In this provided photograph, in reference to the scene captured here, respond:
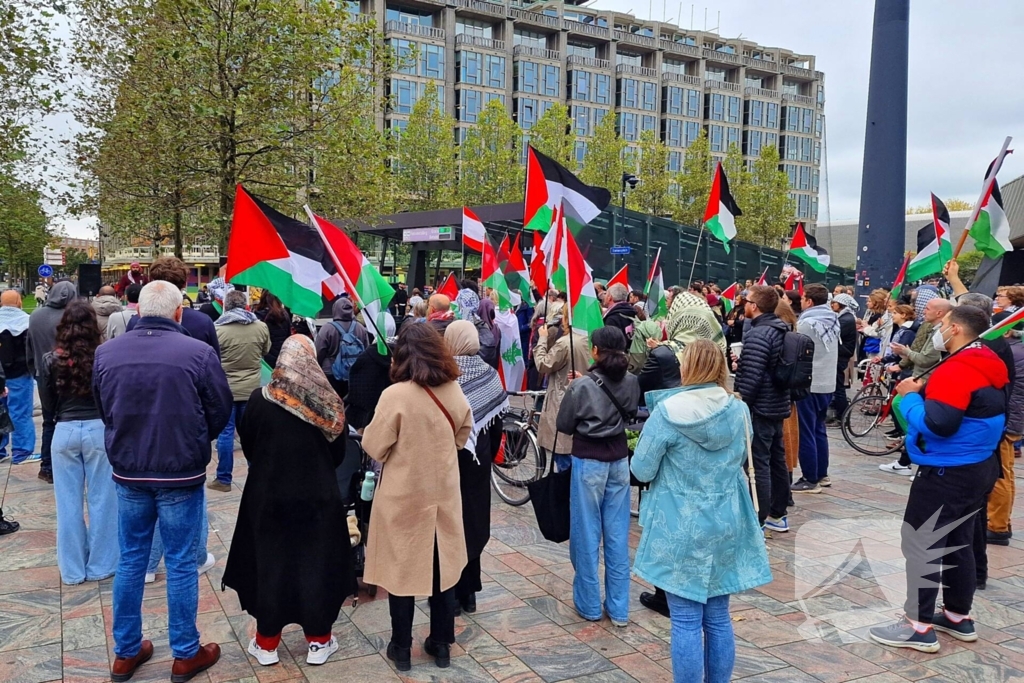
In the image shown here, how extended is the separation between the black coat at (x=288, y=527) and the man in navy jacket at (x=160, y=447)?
232 millimetres

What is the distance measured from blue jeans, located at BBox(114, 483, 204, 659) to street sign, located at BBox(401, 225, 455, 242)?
22052 millimetres

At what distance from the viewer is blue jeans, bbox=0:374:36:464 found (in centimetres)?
805

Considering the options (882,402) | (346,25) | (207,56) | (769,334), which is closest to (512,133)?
(346,25)

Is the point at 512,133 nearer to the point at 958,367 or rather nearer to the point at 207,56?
the point at 207,56

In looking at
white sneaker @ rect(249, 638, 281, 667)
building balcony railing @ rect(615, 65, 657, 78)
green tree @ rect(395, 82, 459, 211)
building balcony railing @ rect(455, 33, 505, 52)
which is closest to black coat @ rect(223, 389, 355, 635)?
white sneaker @ rect(249, 638, 281, 667)

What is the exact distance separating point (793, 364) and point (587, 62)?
2814 inches

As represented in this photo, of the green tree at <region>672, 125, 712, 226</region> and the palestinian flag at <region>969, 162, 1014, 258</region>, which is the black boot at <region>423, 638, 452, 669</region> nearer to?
the palestinian flag at <region>969, 162, 1014, 258</region>

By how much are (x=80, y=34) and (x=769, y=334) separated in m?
14.7

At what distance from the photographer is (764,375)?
19.1ft

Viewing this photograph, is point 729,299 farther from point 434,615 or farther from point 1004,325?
point 434,615

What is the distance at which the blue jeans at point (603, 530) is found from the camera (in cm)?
451

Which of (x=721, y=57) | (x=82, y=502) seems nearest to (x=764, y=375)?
(x=82, y=502)

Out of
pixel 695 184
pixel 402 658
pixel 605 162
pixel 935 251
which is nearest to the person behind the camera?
pixel 402 658

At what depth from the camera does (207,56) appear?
1285 cm
